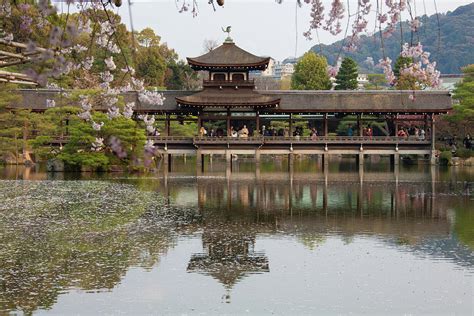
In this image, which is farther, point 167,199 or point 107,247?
Answer: point 167,199

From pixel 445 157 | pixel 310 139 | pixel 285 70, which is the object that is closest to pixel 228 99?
pixel 310 139

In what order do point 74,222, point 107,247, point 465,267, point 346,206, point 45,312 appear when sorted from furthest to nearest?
point 346,206
point 74,222
point 107,247
point 465,267
point 45,312

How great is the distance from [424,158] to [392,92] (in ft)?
33.7

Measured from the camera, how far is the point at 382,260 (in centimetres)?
1286

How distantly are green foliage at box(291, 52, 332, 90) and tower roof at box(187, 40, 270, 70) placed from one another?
64.5 ft

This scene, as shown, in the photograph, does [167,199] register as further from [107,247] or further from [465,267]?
[465,267]

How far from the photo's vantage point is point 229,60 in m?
39.6

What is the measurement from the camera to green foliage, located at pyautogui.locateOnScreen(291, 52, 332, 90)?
59281mm

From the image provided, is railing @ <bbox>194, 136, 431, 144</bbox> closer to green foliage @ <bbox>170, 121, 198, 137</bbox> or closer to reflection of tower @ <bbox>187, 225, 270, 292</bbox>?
green foliage @ <bbox>170, 121, 198, 137</bbox>

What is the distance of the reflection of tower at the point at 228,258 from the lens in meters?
11.8

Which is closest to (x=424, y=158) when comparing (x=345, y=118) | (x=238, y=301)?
(x=345, y=118)

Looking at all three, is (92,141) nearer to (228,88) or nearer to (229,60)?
(228,88)

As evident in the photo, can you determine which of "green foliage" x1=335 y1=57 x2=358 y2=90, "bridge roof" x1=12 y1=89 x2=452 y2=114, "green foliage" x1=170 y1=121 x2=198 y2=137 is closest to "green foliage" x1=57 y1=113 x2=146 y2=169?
"bridge roof" x1=12 y1=89 x2=452 y2=114

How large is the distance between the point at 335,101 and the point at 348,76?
17556mm
